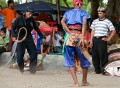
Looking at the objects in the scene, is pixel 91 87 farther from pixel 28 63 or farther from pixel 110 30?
pixel 28 63

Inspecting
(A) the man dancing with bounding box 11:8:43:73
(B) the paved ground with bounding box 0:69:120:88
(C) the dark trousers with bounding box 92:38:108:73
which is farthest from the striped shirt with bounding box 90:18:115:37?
(A) the man dancing with bounding box 11:8:43:73

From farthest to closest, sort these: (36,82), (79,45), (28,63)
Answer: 1. (28,63)
2. (36,82)
3. (79,45)

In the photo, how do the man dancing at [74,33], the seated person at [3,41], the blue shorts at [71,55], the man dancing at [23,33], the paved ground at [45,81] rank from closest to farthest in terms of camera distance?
the man dancing at [74,33] < the blue shorts at [71,55] < the paved ground at [45,81] < the man dancing at [23,33] < the seated person at [3,41]

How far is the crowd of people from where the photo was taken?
9.09 metres

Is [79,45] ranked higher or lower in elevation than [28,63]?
higher

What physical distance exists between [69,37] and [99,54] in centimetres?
335

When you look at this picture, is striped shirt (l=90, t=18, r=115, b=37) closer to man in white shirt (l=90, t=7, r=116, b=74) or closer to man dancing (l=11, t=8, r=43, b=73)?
man in white shirt (l=90, t=7, r=116, b=74)

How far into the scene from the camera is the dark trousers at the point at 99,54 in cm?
1214

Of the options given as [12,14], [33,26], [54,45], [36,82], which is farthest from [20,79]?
[12,14]

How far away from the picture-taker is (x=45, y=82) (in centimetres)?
1010

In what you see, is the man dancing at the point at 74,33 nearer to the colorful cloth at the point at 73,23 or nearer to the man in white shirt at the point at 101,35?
the colorful cloth at the point at 73,23

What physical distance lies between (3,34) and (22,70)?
8.91 feet

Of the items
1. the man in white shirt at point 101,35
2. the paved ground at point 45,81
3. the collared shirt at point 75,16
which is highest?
the collared shirt at point 75,16

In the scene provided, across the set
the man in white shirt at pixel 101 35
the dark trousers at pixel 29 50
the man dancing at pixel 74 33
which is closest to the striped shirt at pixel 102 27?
the man in white shirt at pixel 101 35
